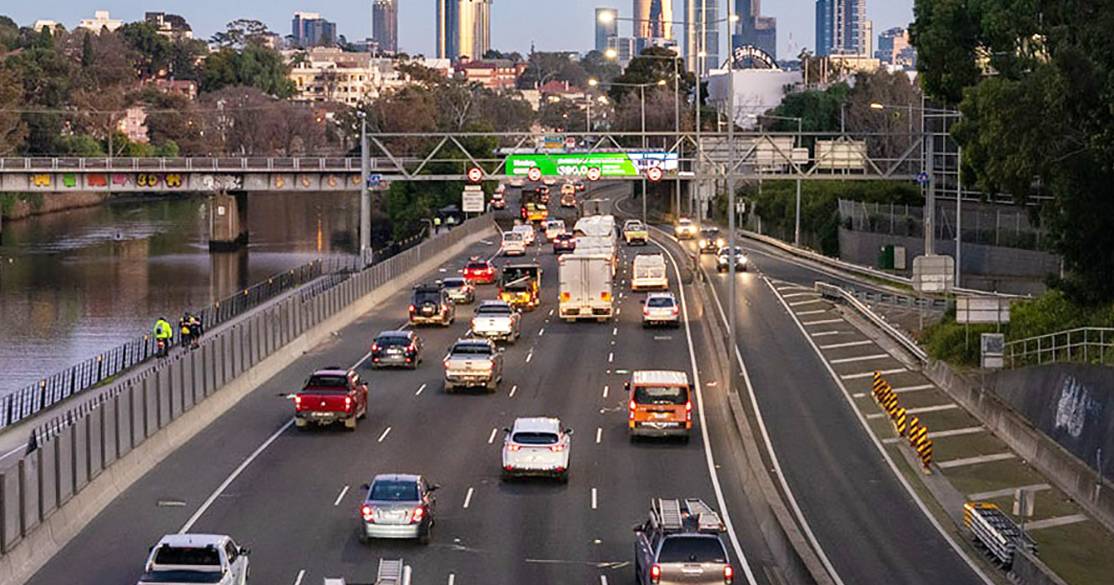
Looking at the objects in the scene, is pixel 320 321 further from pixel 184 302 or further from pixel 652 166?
pixel 184 302

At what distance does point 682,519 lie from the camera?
30.4 meters

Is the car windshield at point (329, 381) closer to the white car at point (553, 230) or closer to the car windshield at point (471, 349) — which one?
the car windshield at point (471, 349)

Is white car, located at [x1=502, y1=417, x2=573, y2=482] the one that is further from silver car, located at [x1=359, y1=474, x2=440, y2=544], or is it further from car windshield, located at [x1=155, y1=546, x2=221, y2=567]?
car windshield, located at [x1=155, y1=546, x2=221, y2=567]

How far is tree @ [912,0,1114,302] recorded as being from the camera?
40750mm

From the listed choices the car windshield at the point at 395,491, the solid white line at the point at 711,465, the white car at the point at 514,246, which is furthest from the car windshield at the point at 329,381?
the white car at the point at 514,246

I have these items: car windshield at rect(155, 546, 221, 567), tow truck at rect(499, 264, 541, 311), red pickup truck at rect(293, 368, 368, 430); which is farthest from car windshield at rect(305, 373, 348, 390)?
tow truck at rect(499, 264, 541, 311)

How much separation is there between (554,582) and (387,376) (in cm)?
2698

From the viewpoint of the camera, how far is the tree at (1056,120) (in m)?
40.8

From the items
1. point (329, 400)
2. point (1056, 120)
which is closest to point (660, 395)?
point (329, 400)

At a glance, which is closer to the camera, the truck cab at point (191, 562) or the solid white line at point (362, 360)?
the truck cab at point (191, 562)

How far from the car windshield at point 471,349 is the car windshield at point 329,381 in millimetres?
7745

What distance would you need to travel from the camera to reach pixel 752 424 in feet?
156

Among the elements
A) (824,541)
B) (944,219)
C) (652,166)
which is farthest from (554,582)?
(944,219)

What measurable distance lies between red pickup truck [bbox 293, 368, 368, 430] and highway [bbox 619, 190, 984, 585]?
11314 millimetres
